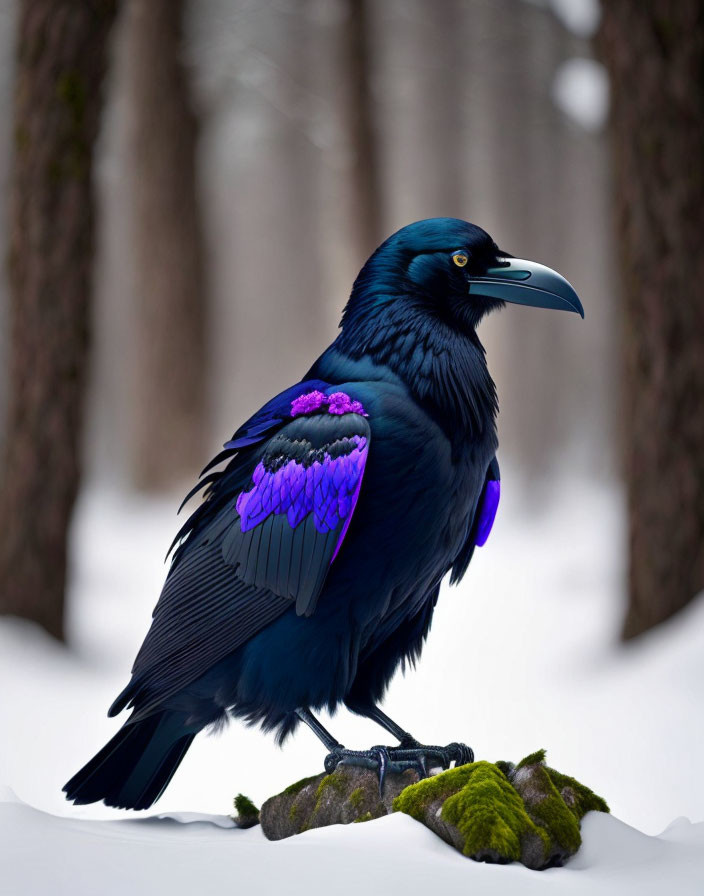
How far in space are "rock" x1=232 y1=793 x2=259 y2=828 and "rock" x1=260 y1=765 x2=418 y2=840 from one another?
0.23 m

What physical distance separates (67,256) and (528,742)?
333 centimetres

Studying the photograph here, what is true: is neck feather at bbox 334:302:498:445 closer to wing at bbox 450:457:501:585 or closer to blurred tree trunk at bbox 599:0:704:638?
wing at bbox 450:457:501:585

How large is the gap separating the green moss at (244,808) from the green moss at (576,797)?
1018 mm

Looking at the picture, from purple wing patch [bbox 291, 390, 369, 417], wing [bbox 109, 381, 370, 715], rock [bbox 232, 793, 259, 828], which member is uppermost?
purple wing patch [bbox 291, 390, 369, 417]

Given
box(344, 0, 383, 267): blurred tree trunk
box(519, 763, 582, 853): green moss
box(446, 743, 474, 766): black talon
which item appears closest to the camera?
box(519, 763, 582, 853): green moss

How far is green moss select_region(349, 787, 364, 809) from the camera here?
10.4 feet

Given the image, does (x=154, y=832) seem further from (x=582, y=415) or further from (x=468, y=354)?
(x=582, y=415)

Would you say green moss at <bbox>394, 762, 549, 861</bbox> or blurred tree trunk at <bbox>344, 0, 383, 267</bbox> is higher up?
blurred tree trunk at <bbox>344, 0, 383, 267</bbox>

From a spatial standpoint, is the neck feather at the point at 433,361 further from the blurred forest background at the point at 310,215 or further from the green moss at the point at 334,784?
the blurred forest background at the point at 310,215

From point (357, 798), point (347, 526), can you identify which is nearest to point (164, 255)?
point (347, 526)

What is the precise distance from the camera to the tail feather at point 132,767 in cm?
347

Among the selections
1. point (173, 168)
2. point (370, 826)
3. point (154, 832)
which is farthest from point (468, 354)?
point (173, 168)

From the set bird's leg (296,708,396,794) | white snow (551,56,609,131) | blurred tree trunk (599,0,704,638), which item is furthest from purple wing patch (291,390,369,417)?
white snow (551,56,609,131)

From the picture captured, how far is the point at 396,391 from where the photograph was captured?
315cm
